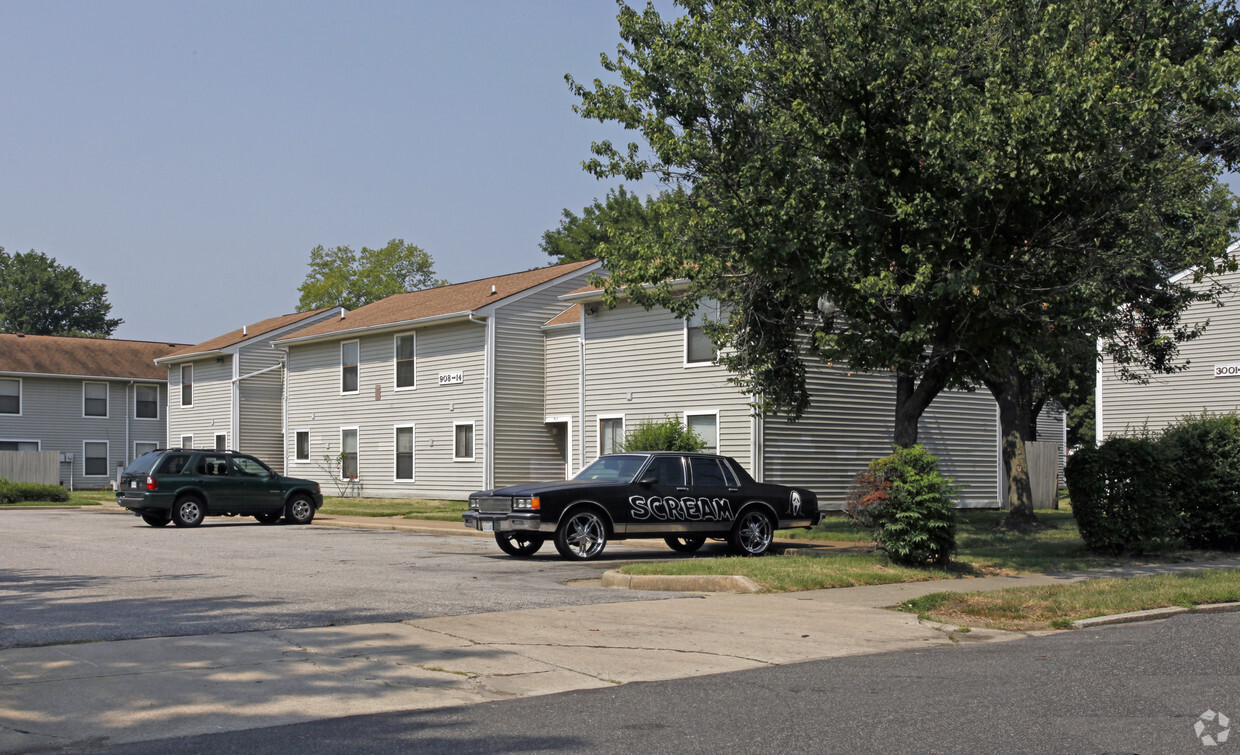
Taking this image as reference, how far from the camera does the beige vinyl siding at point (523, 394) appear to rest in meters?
31.3

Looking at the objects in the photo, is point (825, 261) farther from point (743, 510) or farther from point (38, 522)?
point (38, 522)

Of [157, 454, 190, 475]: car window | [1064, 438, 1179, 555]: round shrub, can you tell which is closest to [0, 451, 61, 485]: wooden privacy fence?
[157, 454, 190, 475]: car window

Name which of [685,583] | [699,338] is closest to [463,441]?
[699,338]

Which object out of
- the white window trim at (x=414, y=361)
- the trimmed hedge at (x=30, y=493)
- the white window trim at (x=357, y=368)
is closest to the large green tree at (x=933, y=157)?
the white window trim at (x=414, y=361)

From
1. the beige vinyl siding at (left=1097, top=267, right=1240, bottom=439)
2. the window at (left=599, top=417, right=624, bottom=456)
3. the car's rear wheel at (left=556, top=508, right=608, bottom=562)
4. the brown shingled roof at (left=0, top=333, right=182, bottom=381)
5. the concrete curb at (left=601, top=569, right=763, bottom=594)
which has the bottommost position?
the concrete curb at (left=601, top=569, right=763, bottom=594)

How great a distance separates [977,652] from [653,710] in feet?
12.0

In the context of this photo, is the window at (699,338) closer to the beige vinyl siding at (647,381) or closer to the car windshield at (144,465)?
the beige vinyl siding at (647,381)

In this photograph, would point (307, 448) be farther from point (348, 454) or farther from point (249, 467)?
point (249, 467)

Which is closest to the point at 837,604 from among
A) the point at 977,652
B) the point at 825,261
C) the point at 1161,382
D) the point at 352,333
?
the point at 977,652

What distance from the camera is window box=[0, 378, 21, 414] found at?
156ft

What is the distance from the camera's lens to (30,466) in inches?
1708

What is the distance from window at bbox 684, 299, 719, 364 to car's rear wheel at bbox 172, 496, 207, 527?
11.4 m

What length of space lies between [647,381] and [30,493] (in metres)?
21.0

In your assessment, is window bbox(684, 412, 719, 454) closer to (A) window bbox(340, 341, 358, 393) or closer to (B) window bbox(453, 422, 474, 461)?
(B) window bbox(453, 422, 474, 461)
